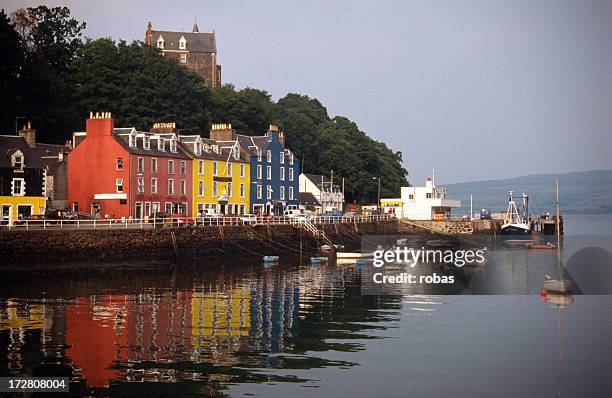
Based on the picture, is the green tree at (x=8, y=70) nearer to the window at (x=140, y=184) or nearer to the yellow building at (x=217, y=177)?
the yellow building at (x=217, y=177)

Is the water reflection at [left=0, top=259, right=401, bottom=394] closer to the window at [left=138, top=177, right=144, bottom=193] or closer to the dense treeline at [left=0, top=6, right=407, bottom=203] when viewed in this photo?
the window at [left=138, top=177, right=144, bottom=193]

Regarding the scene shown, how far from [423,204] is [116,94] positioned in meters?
53.4

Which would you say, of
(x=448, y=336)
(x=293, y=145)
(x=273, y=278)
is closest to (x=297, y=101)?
(x=293, y=145)

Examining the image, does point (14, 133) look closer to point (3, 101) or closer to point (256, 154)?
point (3, 101)

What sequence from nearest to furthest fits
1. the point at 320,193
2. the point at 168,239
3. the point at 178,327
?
the point at 178,327 → the point at 168,239 → the point at 320,193

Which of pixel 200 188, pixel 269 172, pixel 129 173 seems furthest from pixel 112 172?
pixel 269 172

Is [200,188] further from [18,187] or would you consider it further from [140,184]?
[18,187]

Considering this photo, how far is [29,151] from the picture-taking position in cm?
7962

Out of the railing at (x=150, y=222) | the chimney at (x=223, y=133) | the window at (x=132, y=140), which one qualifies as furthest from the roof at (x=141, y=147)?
the chimney at (x=223, y=133)

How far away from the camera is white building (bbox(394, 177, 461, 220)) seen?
135 metres

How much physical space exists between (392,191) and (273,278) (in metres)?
111

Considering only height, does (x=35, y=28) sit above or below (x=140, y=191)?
above

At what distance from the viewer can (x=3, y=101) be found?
324 ft

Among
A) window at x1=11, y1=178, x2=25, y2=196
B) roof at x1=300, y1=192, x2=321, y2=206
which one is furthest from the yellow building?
roof at x1=300, y1=192, x2=321, y2=206
